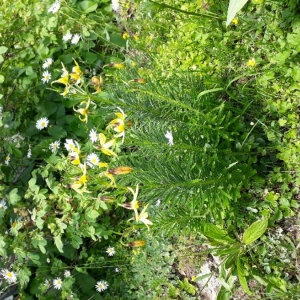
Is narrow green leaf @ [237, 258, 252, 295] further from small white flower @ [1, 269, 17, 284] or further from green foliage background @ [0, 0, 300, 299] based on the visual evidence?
small white flower @ [1, 269, 17, 284]

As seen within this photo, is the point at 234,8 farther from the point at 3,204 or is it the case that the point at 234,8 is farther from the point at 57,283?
the point at 57,283

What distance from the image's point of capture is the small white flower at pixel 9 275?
2.45m

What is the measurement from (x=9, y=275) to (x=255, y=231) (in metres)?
1.45

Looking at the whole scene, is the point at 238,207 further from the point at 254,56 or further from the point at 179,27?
the point at 179,27

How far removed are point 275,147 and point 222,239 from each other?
51 cm

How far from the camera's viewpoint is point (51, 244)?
8.90 ft

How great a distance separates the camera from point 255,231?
1.92m

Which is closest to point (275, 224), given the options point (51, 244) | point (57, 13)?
point (51, 244)

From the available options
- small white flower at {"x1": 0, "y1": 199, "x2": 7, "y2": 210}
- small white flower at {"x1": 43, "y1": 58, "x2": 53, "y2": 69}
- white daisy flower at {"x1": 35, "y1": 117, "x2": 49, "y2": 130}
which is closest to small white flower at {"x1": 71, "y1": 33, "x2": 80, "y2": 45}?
small white flower at {"x1": 43, "y1": 58, "x2": 53, "y2": 69}

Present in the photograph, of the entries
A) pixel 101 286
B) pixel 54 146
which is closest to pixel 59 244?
pixel 101 286

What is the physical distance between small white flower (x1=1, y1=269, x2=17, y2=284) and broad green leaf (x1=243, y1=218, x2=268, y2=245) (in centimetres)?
136

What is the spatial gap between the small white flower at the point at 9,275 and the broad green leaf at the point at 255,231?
136 cm

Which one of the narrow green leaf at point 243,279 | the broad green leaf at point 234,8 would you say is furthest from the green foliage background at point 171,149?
the broad green leaf at point 234,8

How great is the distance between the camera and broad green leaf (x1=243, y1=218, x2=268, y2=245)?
6.26 feet
